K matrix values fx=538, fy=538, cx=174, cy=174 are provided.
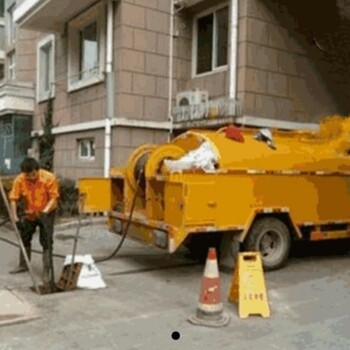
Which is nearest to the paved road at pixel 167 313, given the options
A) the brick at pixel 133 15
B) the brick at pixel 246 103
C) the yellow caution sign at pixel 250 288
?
the yellow caution sign at pixel 250 288

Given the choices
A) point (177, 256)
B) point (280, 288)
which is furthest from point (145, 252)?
point (280, 288)

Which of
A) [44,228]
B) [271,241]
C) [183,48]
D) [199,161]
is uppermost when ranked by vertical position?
[183,48]

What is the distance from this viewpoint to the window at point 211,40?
42.4 ft

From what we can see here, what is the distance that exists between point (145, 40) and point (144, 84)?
1.07 m

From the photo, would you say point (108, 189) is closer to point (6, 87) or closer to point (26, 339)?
point (26, 339)

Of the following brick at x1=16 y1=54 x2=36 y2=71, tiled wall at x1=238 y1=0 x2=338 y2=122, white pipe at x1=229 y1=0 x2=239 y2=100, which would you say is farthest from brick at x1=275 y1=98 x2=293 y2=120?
brick at x1=16 y1=54 x2=36 y2=71

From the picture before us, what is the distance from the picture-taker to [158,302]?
20.7 feet

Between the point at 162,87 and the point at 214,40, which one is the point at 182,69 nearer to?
the point at 162,87

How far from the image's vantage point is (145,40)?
13117 mm

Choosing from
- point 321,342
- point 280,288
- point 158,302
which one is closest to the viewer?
point 321,342

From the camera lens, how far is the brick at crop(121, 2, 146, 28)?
1277 cm

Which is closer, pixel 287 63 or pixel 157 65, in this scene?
pixel 287 63

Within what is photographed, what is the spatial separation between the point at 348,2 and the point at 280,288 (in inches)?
346

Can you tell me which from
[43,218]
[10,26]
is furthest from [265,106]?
[10,26]
